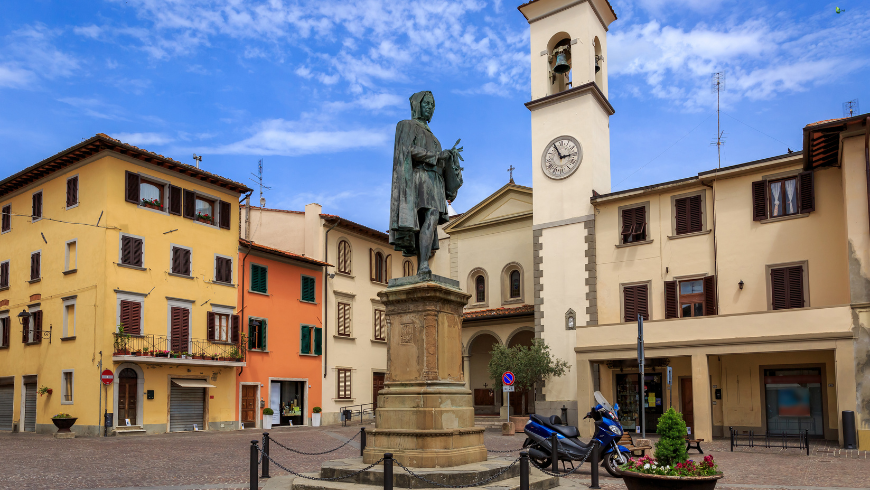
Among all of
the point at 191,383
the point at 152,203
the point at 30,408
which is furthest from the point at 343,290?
the point at 30,408

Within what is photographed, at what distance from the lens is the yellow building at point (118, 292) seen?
26078mm

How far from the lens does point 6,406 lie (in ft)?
96.3

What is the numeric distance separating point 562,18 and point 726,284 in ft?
40.4

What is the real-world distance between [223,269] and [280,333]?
4070 millimetres

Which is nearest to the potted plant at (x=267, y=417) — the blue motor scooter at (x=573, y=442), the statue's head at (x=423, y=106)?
the blue motor scooter at (x=573, y=442)

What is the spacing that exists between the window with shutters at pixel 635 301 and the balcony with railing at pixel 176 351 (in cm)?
1508

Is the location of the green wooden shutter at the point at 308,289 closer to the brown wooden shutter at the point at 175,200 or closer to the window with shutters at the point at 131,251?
the brown wooden shutter at the point at 175,200

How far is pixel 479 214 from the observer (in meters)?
38.2

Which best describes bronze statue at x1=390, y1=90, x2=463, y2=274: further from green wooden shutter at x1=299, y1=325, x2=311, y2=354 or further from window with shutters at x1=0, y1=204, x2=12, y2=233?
window with shutters at x1=0, y1=204, x2=12, y2=233

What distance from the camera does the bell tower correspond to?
2766 centimetres

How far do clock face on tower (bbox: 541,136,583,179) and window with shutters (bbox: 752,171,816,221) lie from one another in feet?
21.5

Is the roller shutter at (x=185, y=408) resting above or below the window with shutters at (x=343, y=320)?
below

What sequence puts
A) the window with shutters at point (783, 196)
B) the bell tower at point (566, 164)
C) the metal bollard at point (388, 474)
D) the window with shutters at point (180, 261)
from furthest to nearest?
1. the window with shutters at point (180, 261)
2. the bell tower at point (566, 164)
3. the window with shutters at point (783, 196)
4. the metal bollard at point (388, 474)

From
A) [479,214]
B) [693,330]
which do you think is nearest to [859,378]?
[693,330]
